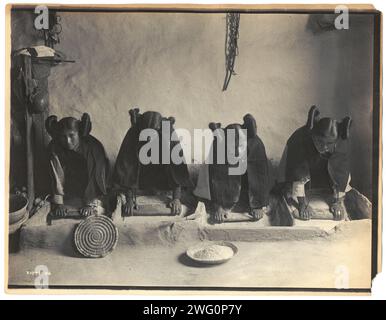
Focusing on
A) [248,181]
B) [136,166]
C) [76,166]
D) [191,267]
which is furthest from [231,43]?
[191,267]

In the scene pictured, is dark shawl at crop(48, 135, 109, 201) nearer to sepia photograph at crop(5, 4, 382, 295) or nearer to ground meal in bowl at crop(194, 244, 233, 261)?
sepia photograph at crop(5, 4, 382, 295)

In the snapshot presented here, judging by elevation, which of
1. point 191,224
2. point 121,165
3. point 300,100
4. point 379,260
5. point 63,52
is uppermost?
point 63,52

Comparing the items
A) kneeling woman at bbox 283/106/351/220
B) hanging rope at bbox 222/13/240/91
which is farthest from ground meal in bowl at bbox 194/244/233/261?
hanging rope at bbox 222/13/240/91

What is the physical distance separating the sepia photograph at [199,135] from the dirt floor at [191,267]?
0.02 meters

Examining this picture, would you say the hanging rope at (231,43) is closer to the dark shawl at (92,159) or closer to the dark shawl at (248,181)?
the dark shawl at (248,181)

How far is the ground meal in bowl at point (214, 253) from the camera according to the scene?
17.6ft

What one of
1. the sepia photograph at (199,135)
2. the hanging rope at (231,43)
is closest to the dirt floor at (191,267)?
the sepia photograph at (199,135)

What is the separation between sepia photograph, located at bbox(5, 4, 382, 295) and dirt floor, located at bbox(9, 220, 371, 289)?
0.7 inches

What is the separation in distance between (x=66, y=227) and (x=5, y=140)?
0.96 meters

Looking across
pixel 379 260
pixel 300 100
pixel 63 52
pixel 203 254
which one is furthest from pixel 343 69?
pixel 63 52

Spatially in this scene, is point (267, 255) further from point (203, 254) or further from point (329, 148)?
point (329, 148)

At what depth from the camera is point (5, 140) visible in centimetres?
546

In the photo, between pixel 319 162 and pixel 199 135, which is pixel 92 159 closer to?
pixel 199 135

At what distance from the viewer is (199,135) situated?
17.9 feet
